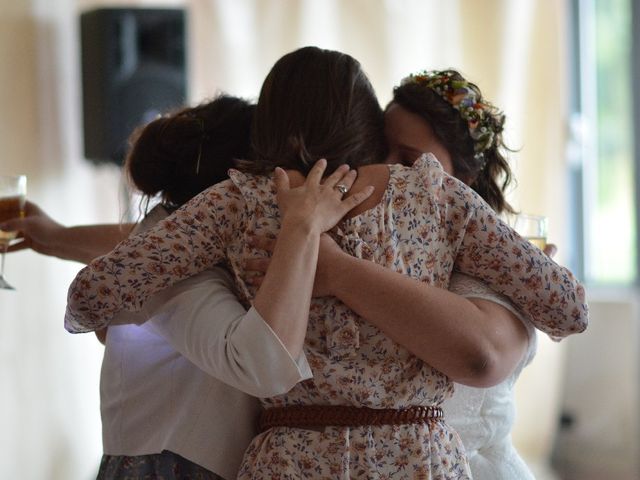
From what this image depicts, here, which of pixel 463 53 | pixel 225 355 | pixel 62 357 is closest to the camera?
pixel 225 355

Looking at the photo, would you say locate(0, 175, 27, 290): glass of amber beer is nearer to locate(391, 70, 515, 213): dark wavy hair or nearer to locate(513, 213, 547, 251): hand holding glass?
locate(391, 70, 515, 213): dark wavy hair

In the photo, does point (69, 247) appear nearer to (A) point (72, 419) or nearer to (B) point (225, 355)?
(B) point (225, 355)

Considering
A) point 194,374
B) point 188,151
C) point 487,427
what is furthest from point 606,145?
point 194,374

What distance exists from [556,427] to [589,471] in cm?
24

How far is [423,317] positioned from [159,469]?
591 mm

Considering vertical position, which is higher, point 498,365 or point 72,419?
point 498,365

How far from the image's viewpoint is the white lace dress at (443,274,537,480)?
1.68 meters

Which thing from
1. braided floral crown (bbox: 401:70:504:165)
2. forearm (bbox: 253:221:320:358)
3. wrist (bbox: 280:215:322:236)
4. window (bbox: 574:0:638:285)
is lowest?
window (bbox: 574:0:638:285)

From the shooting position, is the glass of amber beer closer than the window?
Yes

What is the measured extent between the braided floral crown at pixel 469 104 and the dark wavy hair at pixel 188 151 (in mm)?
360

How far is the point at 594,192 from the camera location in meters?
4.53

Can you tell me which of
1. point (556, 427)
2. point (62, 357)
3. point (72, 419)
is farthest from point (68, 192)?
point (556, 427)

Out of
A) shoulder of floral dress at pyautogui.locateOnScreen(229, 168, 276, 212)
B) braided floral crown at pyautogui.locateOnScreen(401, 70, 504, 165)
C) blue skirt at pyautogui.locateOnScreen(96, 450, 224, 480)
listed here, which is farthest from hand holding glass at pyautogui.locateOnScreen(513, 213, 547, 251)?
blue skirt at pyautogui.locateOnScreen(96, 450, 224, 480)

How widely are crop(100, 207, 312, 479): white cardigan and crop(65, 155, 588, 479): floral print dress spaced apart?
0.06m
